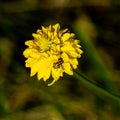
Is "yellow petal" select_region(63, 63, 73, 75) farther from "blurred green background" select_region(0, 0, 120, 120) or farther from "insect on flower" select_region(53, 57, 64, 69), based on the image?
"blurred green background" select_region(0, 0, 120, 120)

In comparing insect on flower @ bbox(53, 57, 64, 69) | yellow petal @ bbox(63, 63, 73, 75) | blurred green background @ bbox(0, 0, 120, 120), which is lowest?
yellow petal @ bbox(63, 63, 73, 75)

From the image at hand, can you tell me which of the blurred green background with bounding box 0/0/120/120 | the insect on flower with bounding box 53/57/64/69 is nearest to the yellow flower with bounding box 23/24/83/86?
the insect on flower with bounding box 53/57/64/69

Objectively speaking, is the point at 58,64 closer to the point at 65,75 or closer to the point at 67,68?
the point at 67,68

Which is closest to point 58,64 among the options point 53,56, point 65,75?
point 53,56

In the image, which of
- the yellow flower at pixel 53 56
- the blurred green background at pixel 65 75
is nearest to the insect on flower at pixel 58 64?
the yellow flower at pixel 53 56

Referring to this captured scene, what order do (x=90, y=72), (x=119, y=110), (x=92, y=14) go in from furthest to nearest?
(x=92, y=14) → (x=90, y=72) → (x=119, y=110)

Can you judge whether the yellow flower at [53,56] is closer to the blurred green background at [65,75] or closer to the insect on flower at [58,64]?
the insect on flower at [58,64]

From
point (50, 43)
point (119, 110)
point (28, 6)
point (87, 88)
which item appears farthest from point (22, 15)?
point (50, 43)

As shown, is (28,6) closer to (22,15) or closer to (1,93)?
(22,15)
